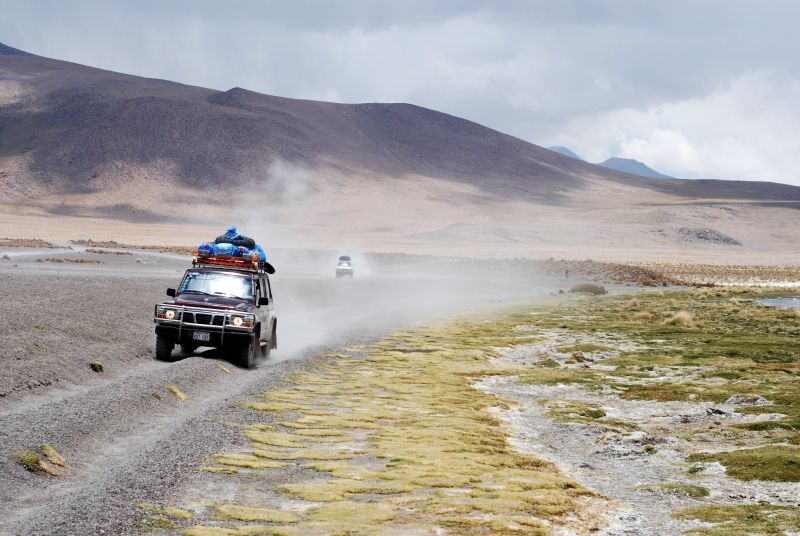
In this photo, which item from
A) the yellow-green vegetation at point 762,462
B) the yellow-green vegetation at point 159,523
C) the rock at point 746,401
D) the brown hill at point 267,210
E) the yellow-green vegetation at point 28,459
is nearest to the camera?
the yellow-green vegetation at point 159,523

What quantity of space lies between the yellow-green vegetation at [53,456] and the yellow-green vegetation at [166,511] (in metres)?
2.38

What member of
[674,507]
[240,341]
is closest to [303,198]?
[240,341]

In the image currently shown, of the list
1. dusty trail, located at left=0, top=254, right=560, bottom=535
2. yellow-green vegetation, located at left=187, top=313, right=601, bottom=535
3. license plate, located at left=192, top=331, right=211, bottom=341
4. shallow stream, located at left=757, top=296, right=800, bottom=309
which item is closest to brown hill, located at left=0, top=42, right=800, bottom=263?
shallow stream, located at left=757, top=296, right=800, bottom=309

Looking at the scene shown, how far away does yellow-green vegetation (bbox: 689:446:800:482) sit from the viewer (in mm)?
11985

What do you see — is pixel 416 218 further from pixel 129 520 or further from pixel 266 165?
pixel 129 520

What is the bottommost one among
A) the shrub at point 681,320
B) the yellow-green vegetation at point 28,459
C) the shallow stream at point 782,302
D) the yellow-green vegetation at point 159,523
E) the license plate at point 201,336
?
the yellow-green vegetation at point 159,523

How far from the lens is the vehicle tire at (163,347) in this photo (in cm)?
2167

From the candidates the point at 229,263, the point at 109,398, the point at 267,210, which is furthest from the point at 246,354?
the point at 267,210

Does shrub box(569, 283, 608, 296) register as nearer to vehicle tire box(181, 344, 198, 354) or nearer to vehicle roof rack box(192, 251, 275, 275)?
vehicle roof rack box(192, 251, 275, 275)

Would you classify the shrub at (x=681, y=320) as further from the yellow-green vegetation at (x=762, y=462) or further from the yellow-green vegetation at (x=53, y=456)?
the yellow-green vegetation at (x=53, y=456)

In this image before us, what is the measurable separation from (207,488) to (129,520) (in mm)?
1608

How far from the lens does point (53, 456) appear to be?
37.4ft

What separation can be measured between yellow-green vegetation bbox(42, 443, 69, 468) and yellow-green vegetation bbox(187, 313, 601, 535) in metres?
1.91

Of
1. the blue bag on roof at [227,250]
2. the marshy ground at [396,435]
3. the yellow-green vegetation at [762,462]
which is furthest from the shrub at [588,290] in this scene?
the yellow-green vegetation at [762,462]
